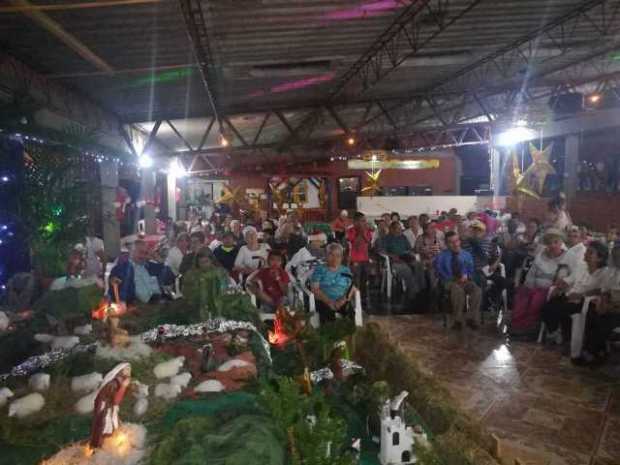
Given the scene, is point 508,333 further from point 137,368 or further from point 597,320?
point 137,368

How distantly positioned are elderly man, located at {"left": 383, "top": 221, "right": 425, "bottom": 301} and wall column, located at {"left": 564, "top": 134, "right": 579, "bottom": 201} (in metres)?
5.98

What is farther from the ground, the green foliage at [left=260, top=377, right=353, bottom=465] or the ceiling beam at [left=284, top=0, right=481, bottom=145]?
the ceiling beam at [left=284, top=0, right=481, bottom=145]

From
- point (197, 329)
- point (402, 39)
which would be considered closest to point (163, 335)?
point (197, 329)

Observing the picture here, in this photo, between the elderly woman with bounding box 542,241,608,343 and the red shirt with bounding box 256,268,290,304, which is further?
the red shirt with bounding box 256,268,290,304

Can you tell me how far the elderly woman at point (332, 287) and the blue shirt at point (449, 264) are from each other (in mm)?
1465

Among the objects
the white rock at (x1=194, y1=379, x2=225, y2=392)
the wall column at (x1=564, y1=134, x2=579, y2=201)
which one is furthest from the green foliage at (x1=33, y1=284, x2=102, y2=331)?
the wall column at (x1=564, y1=134, x2=579, y2=201)

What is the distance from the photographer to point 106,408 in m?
1.93

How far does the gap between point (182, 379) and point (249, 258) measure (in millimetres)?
3247

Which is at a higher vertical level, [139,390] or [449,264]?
[449,264]

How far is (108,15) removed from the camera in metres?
4.21

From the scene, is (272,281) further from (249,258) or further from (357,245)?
(357,245)

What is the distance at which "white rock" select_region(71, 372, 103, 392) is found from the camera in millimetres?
2571

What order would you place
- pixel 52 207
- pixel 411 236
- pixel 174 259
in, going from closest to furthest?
1. pixel 52 207
2. pixel 174 259
3. pixel 411 236

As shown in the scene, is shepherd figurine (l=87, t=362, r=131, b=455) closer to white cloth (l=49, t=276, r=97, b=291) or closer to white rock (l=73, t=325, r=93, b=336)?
white rock (l=73, t=325, r=93, b=336)
